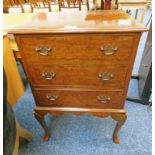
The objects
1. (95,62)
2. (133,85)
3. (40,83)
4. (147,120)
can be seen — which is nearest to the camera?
(95,62)

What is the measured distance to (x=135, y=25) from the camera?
0.71 meters

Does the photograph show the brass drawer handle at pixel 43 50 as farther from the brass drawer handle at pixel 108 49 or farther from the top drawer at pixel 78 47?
the brass drawer handle at pixel 108 49

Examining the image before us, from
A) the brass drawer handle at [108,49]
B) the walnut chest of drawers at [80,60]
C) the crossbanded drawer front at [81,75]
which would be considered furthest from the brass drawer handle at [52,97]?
the brass drawer handle at [108,49]

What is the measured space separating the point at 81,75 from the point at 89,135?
2.30ft

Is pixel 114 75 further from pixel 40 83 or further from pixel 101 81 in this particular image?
pixel 40 83

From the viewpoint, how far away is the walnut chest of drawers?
2.39 ft

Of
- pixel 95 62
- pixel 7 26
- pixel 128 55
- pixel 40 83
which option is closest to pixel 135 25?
pixel 128 55

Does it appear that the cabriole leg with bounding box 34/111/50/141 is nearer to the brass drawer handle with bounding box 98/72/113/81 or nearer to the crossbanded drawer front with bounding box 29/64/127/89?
the crossbanded drawer front with bounding box 29/64/127/89

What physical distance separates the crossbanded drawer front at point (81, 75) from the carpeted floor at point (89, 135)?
62cm

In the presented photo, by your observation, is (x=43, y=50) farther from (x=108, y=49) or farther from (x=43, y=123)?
(x=43, y=123)

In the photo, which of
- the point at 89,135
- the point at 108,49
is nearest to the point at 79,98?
the point at 108,49

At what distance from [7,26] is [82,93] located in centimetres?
105

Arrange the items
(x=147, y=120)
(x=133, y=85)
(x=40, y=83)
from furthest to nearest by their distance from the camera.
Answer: (x=133, y=85) → (x=147, y=120) → (x=40, y=83)

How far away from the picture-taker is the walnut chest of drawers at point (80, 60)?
0.73 m
